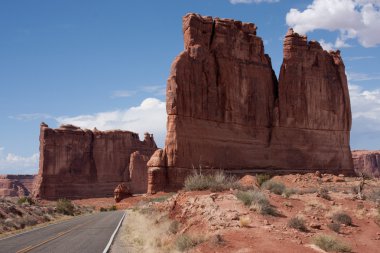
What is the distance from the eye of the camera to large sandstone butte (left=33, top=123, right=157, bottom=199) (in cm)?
9112

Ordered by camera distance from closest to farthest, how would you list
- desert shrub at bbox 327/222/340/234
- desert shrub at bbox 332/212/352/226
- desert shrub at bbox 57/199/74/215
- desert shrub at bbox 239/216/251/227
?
1. desert shrub at bbox 239/216/251/227
2. desert shrub at bbox 327/222/340/234
3. desert shrub at bbox 332/212/352/226
4. desert shrub at bbox 57/199/74/215

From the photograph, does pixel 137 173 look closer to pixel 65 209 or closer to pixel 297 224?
pixel 65 209

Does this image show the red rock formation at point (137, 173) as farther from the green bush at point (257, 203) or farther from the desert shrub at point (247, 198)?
the green bush at point (257, 203)

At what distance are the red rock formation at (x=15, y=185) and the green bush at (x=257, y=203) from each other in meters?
119

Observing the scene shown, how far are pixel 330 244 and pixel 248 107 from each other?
42.5 meters

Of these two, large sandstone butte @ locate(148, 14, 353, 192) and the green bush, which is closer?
the green bush

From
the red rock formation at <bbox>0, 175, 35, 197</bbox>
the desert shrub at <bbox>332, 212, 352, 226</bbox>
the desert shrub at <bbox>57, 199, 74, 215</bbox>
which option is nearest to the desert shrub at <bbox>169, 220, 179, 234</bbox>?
the desert shrub at <bbox>332, 212, 352, 226</bbox>

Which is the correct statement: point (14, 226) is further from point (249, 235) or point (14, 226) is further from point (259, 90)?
point (259, 90)

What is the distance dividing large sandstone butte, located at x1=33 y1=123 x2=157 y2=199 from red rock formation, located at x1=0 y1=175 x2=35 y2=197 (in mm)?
38290

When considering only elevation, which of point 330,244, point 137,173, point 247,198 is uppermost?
point 137,173

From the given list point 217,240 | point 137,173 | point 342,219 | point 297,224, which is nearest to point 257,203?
point 297,224

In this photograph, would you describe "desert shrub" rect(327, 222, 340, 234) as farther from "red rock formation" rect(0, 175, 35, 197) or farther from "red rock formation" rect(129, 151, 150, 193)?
"red rock formation" rect(0, 175, 35, 197)

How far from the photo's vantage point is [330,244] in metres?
12.5

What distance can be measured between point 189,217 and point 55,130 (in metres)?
83.0
